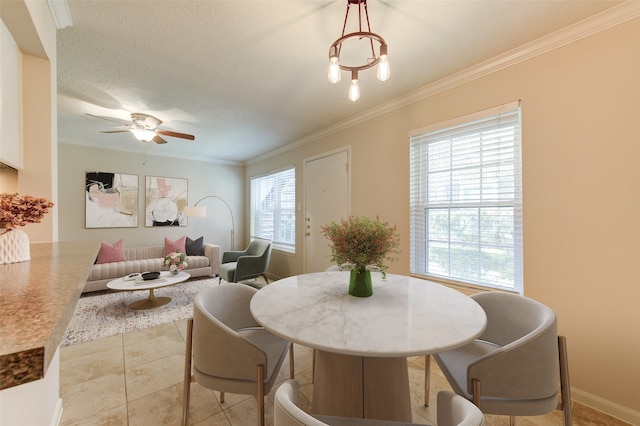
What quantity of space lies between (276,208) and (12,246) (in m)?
3.98

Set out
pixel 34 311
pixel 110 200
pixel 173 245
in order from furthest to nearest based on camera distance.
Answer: pixel 173 245, pixel 110 200, pixel 34 311

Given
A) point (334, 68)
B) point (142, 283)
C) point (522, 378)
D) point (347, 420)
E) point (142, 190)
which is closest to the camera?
point (347, 420)

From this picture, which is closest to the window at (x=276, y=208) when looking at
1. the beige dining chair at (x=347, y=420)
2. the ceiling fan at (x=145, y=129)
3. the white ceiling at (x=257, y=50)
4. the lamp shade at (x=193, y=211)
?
the lamp shade at (x=193, y=211)

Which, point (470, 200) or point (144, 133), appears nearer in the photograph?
point (470, 200)

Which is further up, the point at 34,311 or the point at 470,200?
the point at 470,200

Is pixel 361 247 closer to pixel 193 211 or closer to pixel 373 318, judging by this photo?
pixel 373 318

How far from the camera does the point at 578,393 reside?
1.75m

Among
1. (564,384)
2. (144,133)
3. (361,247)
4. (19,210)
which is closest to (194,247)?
(144,133)

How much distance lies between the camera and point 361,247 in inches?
52.2

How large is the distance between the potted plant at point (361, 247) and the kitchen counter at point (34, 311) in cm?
101

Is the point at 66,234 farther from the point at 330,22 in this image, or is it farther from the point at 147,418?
the point at 330,22

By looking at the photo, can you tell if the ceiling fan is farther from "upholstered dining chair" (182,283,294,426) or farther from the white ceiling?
"upholstered dining chair" (182,283,294,426)

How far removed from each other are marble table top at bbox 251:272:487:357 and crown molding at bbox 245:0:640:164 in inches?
73.6

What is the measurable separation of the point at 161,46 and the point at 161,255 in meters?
3.97
